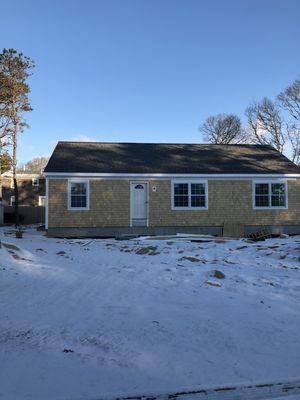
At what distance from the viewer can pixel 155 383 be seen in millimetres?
3709

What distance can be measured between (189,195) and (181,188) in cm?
51

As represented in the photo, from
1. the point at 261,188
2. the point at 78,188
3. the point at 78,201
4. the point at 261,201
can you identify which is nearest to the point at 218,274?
the point at 78,201

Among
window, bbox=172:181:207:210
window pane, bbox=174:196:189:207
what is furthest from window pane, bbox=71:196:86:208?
window pane, bbox=174:196:189:207

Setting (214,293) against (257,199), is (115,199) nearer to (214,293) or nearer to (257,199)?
(257,199)

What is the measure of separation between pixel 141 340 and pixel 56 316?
4.72ft

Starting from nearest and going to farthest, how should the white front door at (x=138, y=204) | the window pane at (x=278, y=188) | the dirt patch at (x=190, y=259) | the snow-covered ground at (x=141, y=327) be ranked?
the snow-covered ground at (x=141, y=327) → the dirt patch at (x=190, y=259) → the white front door at (x=138, y=204) → the window pane at (x=278, y=188)

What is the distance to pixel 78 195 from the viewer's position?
18484 millimetres

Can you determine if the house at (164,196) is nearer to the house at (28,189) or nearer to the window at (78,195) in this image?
the window at (78,195)

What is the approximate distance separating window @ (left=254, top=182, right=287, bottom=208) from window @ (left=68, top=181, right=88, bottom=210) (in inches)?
320

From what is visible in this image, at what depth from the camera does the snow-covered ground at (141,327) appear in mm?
3783

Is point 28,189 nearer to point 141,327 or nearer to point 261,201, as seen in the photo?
point 261,201

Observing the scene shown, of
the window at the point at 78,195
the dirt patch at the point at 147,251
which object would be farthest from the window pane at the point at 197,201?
the dirt patch at the point at 147,251

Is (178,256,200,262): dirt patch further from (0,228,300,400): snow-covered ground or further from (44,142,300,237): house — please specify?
(44,142,300,237): house

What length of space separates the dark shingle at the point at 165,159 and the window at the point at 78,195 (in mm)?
629
